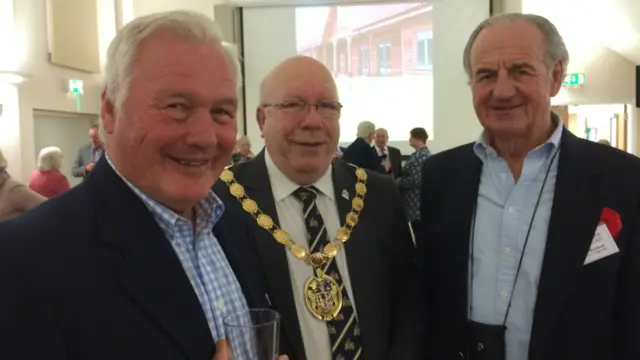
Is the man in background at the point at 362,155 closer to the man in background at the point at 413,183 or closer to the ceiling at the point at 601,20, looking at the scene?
the man in background at the point at 413,183

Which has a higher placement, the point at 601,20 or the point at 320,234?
the point at 601,20

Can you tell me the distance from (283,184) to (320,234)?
0.22 meters

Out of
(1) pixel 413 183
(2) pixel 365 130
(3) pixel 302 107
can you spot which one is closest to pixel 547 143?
(3) pixel 302 107

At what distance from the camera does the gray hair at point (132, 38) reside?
3.71 ft

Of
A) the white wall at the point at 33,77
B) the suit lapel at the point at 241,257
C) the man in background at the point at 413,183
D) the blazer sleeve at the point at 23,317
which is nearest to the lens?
the blazer sleeve at the point at 23,317

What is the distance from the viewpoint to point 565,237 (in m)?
1.71

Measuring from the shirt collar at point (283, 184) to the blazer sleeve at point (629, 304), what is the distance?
3.07 ft

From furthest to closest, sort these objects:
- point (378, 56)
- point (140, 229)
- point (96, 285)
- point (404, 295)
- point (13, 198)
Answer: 1. point (378, 56)
2. point (13, 198)
3. point (404, 295)
4. point (140, 229)
5. point (96, 285)

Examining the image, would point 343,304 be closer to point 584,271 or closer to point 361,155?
point 584,271

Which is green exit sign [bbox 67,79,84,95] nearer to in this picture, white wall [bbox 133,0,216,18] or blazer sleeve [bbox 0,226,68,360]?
white wall [bbox 133,0,216,18]

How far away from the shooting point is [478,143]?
77.7 inches

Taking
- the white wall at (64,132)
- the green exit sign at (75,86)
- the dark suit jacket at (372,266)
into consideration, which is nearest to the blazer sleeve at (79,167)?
the white wall at (64,132)

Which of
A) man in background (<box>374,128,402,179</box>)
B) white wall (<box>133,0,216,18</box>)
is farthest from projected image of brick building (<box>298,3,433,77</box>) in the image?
white wall (<box>133,0,216,18</box>)

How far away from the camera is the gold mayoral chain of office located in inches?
70.8
